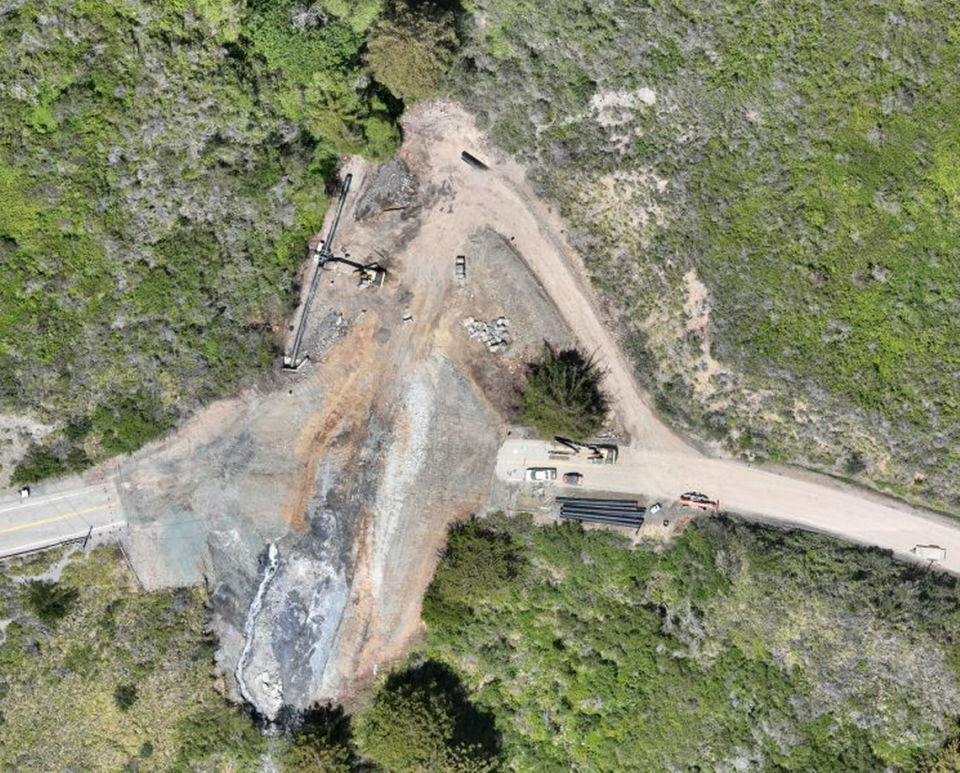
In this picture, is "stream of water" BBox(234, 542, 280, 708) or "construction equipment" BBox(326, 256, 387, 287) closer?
"construction equipment" BBox(326, 256, 387, 287)

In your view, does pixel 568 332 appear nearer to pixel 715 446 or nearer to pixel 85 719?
pixel 715 446

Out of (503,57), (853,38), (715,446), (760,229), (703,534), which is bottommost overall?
(703,534)

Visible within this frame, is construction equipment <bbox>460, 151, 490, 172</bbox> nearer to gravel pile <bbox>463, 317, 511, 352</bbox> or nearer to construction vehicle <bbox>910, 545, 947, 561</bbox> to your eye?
gravel pile <bbox>463, 317, 511, 352</bbox>

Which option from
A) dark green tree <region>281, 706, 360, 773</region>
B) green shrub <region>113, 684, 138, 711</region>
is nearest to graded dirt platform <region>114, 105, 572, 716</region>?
dark green tree <region>281, 706, 360, 773</region>

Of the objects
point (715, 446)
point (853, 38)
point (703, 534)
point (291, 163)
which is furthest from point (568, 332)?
point (853, 38)

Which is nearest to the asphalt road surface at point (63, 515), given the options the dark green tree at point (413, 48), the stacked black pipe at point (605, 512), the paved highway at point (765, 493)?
A: the paved highway at point (765, 493)

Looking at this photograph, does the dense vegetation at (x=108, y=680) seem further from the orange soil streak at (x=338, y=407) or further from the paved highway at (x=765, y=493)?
the paved highway at (x=765, y=493)
